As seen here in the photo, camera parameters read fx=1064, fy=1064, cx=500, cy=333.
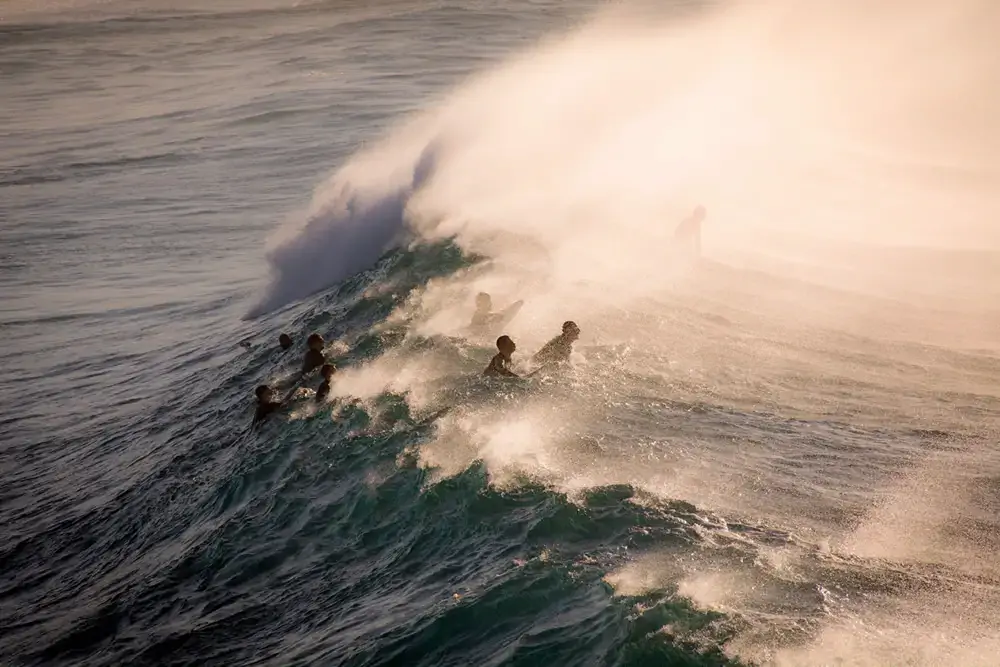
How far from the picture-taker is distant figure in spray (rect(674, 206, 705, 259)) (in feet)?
62.2

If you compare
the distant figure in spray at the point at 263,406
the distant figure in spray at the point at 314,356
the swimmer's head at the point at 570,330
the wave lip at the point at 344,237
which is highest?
the swimmer's head at the point at 570,330

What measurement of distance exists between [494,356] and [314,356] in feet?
9.63

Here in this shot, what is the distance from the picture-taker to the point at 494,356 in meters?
13.2

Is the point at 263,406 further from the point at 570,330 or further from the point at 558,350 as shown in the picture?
the point at 570,330

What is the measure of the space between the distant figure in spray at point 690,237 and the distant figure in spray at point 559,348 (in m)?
6.15

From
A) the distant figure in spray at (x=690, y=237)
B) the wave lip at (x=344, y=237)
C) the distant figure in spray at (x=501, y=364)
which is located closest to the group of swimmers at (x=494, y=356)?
the distant figure in spray at (x=501, y=364)

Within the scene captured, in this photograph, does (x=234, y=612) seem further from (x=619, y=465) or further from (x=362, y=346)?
(x=362, y=346)

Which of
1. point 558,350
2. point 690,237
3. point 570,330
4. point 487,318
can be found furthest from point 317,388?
point 690,237

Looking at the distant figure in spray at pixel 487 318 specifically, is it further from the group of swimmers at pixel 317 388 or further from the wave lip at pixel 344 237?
the wave lip at pixel 344 237

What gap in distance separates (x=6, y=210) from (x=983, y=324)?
30274 millimetres

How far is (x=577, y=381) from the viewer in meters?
12.9

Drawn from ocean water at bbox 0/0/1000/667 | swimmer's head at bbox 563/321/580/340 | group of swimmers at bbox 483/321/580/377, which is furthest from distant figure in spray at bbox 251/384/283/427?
swimmer's head at bbox 563/321/580/340

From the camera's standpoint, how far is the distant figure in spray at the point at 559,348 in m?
13.4

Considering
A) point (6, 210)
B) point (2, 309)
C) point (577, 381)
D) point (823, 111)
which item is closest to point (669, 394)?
point (577, 381)
